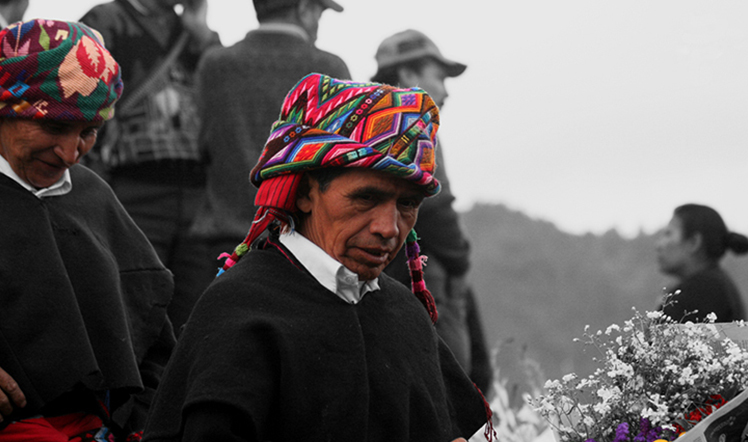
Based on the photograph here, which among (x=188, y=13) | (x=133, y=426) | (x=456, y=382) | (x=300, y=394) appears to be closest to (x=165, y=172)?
(x=188, y=13)

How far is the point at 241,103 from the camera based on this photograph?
536 cm

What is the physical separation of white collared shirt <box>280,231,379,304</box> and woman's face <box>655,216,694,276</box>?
437 centimetres

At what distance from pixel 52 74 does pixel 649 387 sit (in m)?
1.93

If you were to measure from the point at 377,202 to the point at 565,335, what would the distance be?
1698 centimetres

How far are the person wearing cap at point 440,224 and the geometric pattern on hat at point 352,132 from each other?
299 centimetres

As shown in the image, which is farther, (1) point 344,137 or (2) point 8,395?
(2) point 8,395

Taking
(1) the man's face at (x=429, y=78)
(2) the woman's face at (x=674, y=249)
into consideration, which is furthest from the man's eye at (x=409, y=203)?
(2) the woman's face at (x=674, y=249)

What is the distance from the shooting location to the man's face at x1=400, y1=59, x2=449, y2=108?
6.16 m

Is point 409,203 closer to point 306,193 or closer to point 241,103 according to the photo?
point 306,193

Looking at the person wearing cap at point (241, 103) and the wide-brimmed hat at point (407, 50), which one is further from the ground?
the wide-brimmed hat at point (407, 50)

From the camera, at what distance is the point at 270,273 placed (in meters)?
2.58

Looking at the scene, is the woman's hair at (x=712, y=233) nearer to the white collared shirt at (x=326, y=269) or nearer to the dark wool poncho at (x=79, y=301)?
the dark wool poncho at (x=79, y=301)

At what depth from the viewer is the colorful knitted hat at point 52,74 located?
302 centimetres

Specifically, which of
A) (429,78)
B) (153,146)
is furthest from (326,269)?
(429,78)
